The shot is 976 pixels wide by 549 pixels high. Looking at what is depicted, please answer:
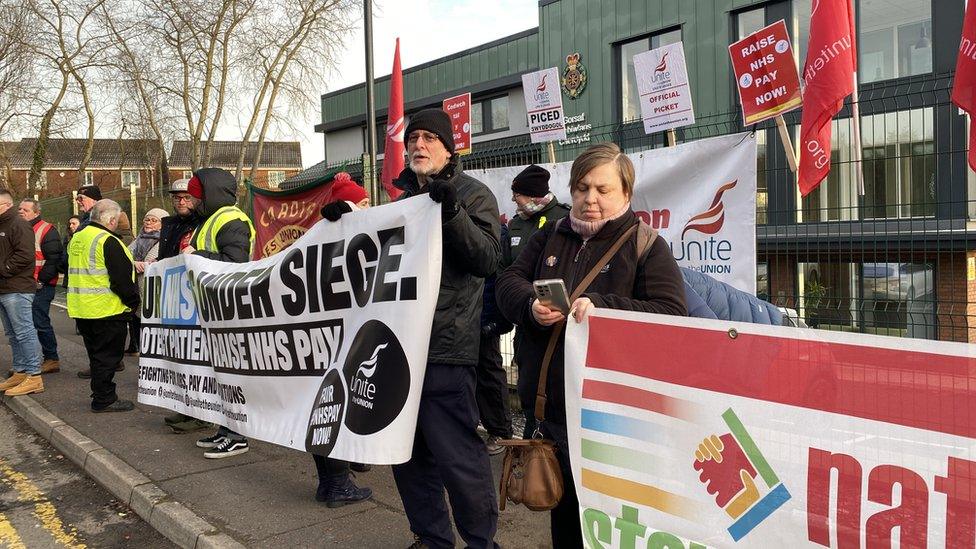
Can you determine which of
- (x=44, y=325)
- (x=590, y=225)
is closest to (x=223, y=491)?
(x=590, y=225)

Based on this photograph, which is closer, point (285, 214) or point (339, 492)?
point (339, 492)

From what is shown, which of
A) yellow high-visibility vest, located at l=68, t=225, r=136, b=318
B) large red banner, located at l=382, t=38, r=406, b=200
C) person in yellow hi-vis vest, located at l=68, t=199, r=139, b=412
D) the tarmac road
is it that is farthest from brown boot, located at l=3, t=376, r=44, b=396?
large red banner, located at l=382, t=38, r=406, b=200

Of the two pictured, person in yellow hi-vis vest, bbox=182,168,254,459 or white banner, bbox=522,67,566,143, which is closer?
person in yellow hi-vis vest, bbox=182,168,254,459

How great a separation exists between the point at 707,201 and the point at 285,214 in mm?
3463

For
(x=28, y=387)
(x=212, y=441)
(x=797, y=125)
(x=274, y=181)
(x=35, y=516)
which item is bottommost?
(x=35, y=516)

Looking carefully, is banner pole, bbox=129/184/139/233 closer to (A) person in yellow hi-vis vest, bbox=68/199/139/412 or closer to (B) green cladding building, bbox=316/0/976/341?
(B) green cladding building, bbox=316/0/976/341

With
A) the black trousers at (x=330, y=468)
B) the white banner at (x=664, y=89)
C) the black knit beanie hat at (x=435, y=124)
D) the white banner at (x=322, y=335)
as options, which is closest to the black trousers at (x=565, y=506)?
the white banner at (x=322, y=335)

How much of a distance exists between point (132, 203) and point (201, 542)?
516 inches

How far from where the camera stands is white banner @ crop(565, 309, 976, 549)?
6.51 ft

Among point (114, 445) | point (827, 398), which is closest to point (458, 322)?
point (827, 398)

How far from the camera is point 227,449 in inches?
213

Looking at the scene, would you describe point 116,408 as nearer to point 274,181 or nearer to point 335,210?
point 335,210

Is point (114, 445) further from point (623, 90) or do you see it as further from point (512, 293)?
point (623, 90)

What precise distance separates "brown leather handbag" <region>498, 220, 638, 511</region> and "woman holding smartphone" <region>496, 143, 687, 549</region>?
3cm
